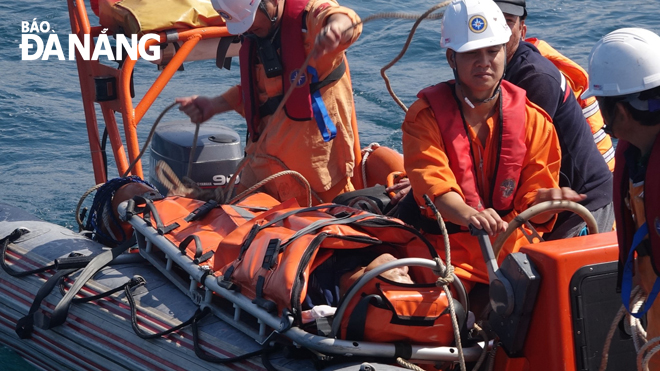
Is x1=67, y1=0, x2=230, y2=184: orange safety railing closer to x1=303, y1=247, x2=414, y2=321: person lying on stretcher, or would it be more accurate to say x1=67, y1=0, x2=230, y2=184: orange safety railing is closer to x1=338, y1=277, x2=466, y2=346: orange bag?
x1=303, y1=247, x2=414, y2=321: person lying on stretcher

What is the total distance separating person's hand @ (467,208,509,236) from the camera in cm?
256

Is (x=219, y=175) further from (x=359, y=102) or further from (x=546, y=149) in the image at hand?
(x=359, y=102)

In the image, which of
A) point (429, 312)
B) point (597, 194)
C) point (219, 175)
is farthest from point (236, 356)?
point (219, 175)

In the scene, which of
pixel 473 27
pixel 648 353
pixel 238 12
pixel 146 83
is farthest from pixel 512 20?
pixel 146 83

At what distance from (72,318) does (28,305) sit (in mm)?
358

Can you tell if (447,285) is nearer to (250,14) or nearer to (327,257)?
(327,257)

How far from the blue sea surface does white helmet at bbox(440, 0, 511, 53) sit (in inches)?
164

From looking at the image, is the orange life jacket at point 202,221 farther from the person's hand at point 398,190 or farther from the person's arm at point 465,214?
the person's arm at point 465,214

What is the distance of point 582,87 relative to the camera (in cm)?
397

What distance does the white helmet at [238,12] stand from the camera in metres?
3.56

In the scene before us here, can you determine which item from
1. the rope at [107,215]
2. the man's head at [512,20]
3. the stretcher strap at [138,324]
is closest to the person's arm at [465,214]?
A: the man's head at [512,20]

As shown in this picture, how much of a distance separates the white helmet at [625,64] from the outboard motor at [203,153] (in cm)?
279

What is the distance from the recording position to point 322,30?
3.27m

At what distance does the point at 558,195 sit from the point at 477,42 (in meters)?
0.55
